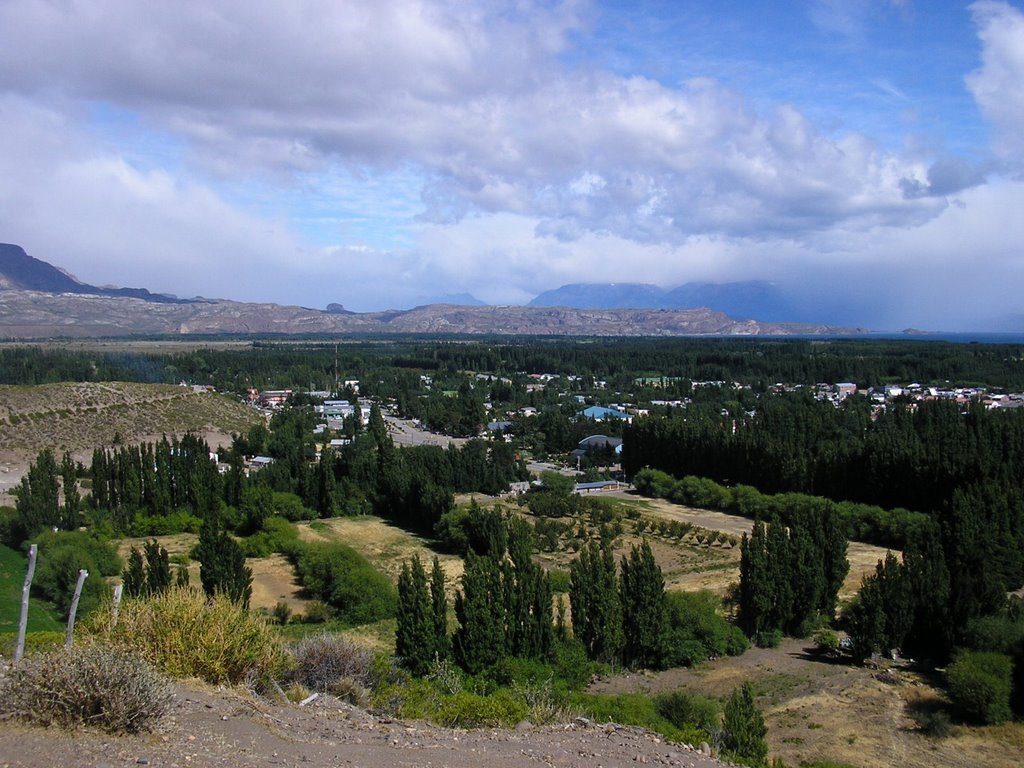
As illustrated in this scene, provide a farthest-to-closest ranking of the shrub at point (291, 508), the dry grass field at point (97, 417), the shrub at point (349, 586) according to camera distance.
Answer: the dry grass field at point (97, 417)
the shrub at point (291, 508)
the shrub at point (349, 586)

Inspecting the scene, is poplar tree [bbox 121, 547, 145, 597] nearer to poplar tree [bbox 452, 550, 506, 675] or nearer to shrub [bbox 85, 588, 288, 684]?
poplar tree [bbox 452, 550, 506, 675]

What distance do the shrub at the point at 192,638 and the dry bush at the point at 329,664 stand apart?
0.86 meters

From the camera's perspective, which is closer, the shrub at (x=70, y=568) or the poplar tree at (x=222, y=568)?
the poplar tree at (x=222, y=568)

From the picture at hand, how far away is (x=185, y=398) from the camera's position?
7912cm

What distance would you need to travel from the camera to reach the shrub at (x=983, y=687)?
60.0ft

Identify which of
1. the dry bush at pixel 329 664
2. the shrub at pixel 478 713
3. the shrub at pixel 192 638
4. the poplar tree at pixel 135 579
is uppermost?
the shrub at pixel 192 638

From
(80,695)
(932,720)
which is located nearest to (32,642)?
(80,695)

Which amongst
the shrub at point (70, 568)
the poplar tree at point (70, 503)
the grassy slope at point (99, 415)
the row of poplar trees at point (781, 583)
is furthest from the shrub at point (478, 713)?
the grassy slope at point (99, 415)

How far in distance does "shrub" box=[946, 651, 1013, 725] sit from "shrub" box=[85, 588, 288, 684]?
16422 mm

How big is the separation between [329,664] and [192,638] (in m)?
2.72

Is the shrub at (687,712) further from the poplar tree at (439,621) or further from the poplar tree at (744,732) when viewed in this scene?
the poplar tree at (439,621)

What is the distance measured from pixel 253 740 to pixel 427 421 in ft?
250

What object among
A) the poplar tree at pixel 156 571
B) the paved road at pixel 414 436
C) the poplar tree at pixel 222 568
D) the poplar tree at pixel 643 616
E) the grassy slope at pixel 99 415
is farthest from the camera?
the paved road at pixel 414 436

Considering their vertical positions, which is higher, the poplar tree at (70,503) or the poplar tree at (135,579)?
the poplar tree at (135,579)
